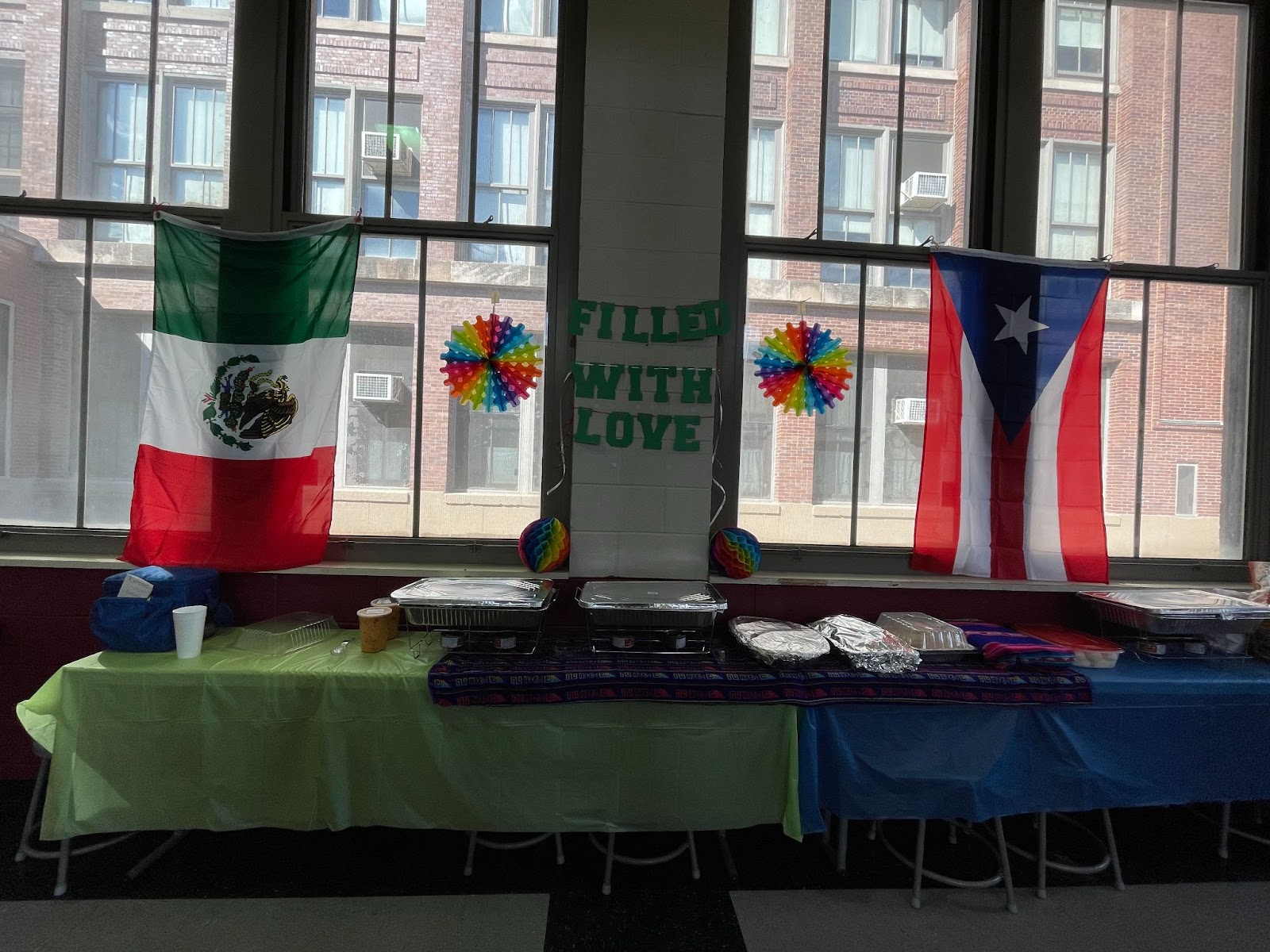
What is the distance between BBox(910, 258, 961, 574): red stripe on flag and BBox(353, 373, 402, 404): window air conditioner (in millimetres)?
2191

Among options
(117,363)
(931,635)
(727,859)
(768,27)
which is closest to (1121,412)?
(931,635)

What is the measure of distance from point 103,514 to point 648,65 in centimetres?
287

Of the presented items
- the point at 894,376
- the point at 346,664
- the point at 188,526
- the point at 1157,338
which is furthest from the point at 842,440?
the point at 188,526

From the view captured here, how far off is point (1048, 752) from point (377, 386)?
281cm

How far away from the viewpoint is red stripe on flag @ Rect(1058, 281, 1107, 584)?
8.90 feet

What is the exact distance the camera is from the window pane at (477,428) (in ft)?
9.07

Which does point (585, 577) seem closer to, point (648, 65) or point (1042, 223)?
point (648, 65)

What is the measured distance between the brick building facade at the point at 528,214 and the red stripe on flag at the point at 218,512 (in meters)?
0.26

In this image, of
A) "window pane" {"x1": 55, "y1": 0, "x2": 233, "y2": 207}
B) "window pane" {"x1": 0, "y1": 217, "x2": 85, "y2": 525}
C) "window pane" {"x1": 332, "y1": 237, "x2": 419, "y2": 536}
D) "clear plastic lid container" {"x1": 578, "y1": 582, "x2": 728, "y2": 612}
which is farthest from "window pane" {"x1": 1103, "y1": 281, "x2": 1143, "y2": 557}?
"window pane" {"x1": 0, "y1": 217, "x2": 85, "y2": 525}

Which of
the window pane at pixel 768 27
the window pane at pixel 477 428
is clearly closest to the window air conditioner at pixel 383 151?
the window pane at pixel 477 428

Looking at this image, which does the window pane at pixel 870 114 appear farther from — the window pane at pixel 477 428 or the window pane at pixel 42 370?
the window pane at pixel 42 370

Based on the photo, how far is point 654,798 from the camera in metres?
2.13

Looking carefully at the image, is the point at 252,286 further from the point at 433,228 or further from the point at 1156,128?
the point at 1156,128

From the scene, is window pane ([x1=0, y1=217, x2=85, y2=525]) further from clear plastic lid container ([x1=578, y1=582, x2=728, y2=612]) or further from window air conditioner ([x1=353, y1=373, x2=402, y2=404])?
clear plastic lid container ([x1=578, y1=582, x2=728, y2=612])
